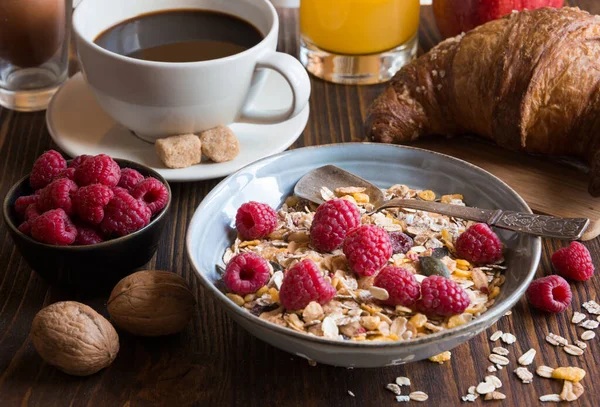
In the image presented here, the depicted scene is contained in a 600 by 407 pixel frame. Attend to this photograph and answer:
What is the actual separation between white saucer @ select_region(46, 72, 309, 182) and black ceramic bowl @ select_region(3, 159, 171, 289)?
0.75ft

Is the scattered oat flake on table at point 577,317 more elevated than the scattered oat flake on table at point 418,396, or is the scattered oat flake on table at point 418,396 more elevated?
the scattered oat flake on table at point 577,317

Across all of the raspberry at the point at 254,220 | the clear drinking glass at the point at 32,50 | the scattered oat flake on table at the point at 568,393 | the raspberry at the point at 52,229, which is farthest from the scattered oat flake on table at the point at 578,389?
the clear drinking glass at the point at 32,50

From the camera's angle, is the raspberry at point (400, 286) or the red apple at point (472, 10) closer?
the raspberry at point (400, 286)

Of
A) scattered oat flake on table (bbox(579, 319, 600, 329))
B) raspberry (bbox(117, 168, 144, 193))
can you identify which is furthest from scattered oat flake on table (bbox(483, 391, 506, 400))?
raspberry (bbox(117, 168, 144, 193))

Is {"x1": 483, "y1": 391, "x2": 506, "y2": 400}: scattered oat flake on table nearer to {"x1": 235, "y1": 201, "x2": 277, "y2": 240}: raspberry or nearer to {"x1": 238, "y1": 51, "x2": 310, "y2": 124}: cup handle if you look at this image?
{"x1": 235, "y1": 201, "x2": 277, "y2": 240}: raspberry

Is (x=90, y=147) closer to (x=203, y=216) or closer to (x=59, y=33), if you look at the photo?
(x=59, y=33)

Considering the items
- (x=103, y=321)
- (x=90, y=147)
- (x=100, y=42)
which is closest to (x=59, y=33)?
(x=100, y=42)

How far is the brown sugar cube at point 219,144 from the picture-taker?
1.41m

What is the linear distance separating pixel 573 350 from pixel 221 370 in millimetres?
496

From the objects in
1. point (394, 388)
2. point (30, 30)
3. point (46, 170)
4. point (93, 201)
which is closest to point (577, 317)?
point (394, 388)

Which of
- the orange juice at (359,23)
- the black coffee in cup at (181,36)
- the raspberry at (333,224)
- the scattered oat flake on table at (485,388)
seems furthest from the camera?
the orange juice at (359,23)

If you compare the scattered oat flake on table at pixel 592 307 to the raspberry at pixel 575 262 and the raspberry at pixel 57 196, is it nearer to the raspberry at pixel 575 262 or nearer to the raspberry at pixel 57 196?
the raspberry at pixel 575 262

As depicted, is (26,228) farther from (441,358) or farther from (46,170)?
(441,358)

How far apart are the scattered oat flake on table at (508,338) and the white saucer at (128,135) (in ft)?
1.83
